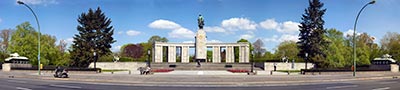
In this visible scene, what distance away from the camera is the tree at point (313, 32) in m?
63.5

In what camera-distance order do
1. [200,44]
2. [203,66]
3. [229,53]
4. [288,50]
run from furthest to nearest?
[288,50]
[229,53]
[200,44]
[203,66]

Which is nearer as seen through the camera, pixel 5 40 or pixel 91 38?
pixel 91 38

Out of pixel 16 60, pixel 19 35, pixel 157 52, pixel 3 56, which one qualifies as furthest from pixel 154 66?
pixel 3 56

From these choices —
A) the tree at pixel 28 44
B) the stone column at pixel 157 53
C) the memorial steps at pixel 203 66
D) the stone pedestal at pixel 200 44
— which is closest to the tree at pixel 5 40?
the tree at pixel 28 44

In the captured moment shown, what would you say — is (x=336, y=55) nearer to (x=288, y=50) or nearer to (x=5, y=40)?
(x=288, y=50)

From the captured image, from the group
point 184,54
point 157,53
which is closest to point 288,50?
point 184,54

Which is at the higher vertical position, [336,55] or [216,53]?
[216,53]

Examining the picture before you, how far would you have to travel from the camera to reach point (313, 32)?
211 ft

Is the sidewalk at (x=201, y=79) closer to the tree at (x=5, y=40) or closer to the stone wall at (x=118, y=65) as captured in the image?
the stone wall at (x=118, y=65)

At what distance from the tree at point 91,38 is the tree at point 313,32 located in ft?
108

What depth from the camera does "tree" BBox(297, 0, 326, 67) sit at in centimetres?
6350

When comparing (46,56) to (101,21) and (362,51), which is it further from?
(362,51)

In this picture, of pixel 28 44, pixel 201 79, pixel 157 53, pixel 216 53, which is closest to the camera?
pixel 201 79

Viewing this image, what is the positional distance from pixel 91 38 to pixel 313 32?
121 ft
